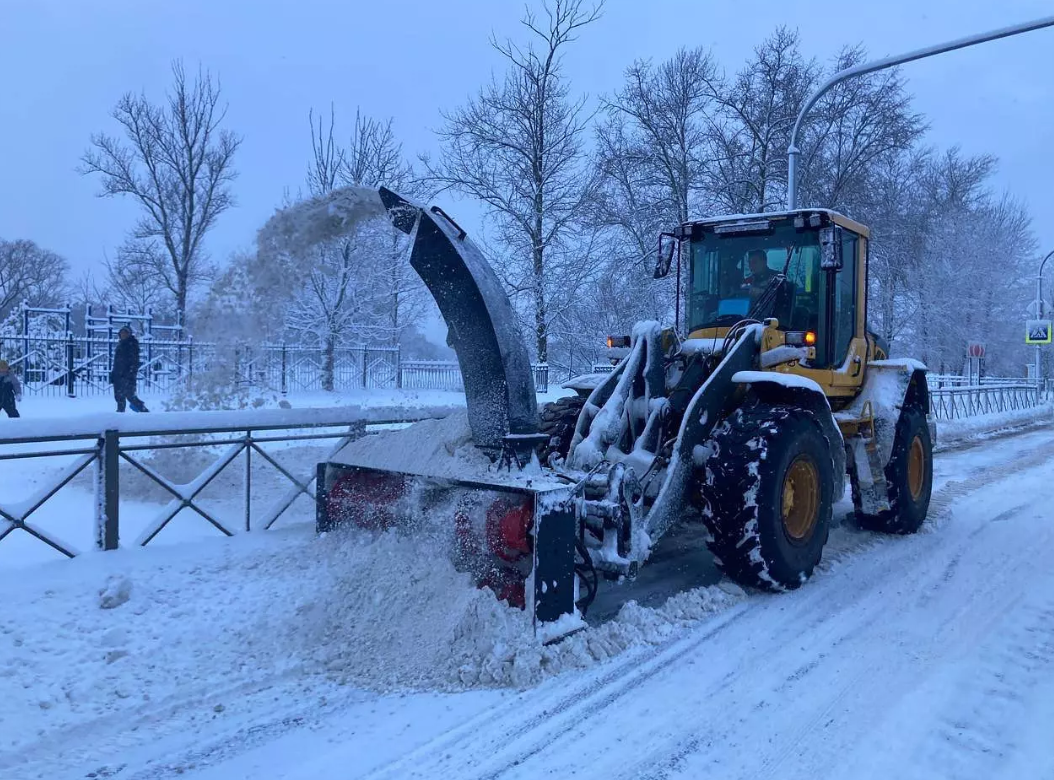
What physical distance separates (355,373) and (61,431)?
15725mm

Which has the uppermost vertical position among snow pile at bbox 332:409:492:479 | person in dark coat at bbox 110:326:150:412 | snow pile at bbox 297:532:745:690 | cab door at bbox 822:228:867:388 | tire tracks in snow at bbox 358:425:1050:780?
cab door at bbox 822:228:867:388

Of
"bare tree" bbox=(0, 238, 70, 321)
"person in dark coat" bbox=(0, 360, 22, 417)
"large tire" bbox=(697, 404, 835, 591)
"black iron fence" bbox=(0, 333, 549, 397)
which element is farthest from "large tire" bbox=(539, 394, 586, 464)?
"bare tree" bbox=(0, 238, 70, 321)

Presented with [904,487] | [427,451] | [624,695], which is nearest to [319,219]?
[427,451]

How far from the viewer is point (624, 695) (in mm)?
3760

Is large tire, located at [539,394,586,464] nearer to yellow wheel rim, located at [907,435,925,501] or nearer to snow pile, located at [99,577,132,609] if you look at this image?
snow pile, located at [99,577,132,609]

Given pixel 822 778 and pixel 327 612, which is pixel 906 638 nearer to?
pixel 822 778

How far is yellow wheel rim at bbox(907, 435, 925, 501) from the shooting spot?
750 centimetres

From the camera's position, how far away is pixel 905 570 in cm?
596

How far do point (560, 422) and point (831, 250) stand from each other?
2.33m

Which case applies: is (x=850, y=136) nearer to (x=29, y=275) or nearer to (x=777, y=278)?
(x=777, y=278)

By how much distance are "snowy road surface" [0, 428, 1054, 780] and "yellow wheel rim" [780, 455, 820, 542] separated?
424mm

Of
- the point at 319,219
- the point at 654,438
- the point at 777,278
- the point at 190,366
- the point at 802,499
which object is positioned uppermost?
the point at 319,219

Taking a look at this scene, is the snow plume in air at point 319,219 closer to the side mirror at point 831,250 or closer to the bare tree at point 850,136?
the side mirror at point 831,250

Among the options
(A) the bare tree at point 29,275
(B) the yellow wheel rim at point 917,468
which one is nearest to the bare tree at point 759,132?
(B) the yellow wheel rim at point 917,468
